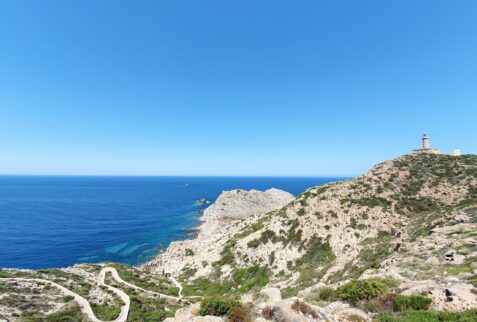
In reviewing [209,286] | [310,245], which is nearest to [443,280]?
[310,245]

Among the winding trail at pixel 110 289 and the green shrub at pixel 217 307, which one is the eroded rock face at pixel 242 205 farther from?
the green shrub at pixel 217 307

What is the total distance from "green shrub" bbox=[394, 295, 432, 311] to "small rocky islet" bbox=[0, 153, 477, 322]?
5 cm

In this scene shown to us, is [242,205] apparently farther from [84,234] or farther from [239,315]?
[239,315]

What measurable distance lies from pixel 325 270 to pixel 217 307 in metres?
24.0

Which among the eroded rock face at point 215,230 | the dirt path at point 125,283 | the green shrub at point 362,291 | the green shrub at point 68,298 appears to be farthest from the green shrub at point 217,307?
the eroded rock face at point 215,230

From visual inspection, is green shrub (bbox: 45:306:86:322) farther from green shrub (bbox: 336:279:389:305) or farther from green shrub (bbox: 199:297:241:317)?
green shrub (bbox: 336:279:389:305)

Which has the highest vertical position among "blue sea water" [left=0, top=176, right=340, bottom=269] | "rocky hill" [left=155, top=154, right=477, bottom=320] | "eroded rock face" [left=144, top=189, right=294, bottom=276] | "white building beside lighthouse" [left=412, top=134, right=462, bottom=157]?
"white building beside lighthouse" [left=412, top=134, right=462, bottom=157]

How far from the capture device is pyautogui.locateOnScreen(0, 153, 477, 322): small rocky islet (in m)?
12.5

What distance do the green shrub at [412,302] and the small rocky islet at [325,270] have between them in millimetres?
46

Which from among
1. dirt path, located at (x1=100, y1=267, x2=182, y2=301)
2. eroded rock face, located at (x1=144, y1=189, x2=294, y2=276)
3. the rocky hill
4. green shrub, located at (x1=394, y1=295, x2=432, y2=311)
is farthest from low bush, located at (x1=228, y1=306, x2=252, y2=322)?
eroded rock face, located at (x1=144, y1=189, x2=294, y2=276)

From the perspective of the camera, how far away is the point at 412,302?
11.8 metres

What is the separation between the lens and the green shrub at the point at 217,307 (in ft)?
41.3

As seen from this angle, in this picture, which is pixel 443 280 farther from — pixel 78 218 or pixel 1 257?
pixel 78 218

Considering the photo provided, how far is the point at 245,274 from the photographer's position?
4281 centimetres
